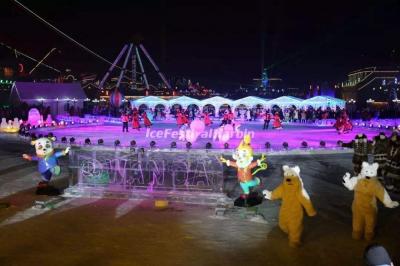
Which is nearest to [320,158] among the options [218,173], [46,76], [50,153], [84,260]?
[218,173]

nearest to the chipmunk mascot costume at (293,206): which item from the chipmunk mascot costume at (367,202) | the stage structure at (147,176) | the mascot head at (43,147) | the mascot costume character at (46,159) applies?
the chipmunk mascot costume at (367,202)

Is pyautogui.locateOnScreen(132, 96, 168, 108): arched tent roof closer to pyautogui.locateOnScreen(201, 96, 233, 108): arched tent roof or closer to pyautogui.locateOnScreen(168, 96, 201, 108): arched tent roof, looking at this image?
pyautogui.locateOnScreen(168, 96, 201, 108): arched tent roof

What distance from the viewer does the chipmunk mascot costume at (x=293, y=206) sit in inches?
308

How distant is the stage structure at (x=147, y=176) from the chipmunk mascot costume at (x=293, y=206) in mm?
2775

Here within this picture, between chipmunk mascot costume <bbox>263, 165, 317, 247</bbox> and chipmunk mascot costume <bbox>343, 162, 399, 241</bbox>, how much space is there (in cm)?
84

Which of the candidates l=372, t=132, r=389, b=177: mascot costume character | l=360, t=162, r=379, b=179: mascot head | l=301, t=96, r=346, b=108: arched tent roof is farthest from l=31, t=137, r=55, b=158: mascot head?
l=301, t=96, r=346, b=108: arched tent roof

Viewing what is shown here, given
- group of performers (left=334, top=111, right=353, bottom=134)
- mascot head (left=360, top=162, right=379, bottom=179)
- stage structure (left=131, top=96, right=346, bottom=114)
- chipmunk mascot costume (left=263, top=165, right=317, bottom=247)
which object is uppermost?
stage structure (left=131, top=96, right=346, bottom=114)

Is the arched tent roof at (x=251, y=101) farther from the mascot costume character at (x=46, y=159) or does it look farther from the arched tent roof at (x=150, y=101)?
the mascot costume character at (x=46, y=159)

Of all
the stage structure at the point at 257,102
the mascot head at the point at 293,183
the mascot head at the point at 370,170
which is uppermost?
the stage structure at the point at 257,102

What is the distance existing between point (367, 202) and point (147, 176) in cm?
555

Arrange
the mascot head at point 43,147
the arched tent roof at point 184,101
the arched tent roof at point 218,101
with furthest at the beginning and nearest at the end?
the arched tent roof at point 184,101 → the arched tent roof at point 218,101 → the mascot head at point 43,147

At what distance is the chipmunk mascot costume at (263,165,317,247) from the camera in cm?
783

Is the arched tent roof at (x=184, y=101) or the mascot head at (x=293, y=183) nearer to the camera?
the mascot head at (x=293, y=183)

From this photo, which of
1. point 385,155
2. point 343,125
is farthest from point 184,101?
point 385,155
